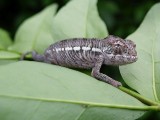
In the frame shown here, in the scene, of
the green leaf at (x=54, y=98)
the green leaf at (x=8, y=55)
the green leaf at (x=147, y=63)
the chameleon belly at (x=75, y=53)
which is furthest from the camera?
the chameleon belly at (x=75, y=53)

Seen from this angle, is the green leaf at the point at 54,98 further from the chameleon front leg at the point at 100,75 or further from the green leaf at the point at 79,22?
the green leaf at the point at 79,22

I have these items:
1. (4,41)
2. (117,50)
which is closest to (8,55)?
(4,41)

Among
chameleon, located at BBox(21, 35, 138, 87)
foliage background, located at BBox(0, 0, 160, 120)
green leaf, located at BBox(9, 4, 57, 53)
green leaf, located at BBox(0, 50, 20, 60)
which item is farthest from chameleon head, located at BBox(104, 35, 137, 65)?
foliage background, located at BBox(0, 0, 160, 120)

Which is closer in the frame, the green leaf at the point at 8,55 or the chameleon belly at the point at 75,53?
the green leaf at the point at 8,55

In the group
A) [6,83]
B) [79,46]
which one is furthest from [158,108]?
[79,46]

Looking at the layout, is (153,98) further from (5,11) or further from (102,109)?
(5,11)

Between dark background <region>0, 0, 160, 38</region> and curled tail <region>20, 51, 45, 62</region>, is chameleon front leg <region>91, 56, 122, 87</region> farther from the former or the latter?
dark background <region>0, 0, 160, 38</region>

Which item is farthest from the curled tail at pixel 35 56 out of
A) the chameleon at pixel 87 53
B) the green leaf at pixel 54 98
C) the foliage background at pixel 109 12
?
the foliage background at pixel 109 12
